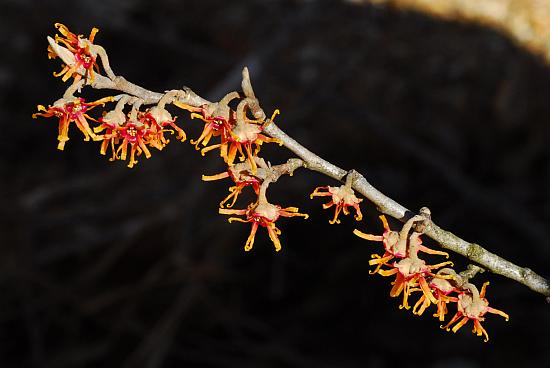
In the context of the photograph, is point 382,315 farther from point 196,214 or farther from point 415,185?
point 196,214

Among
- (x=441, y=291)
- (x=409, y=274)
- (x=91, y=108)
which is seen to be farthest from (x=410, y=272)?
(x=91, y=108)

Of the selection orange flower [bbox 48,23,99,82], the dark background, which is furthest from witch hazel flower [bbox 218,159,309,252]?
the dark background

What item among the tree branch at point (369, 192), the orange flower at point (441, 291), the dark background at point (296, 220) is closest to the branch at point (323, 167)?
the tree branch at point (369, 192)

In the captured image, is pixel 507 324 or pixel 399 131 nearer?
pixel 507 324

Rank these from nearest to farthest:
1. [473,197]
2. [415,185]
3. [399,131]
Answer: [473,197] < [415,185] < [399,131]

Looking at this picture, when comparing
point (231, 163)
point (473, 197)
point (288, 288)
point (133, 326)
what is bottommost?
point (231, 163)

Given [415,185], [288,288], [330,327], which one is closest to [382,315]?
[330,327]

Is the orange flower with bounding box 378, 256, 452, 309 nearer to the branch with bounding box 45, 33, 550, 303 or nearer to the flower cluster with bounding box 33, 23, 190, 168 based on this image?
the branch with bounding box 45, 33, 550, 303
